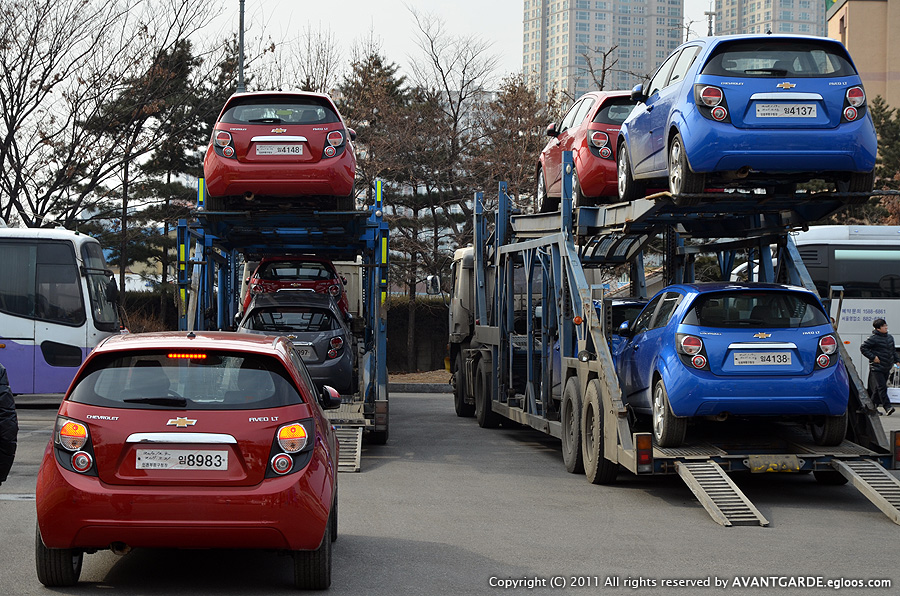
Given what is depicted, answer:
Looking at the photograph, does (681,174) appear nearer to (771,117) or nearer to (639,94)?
(771,117)

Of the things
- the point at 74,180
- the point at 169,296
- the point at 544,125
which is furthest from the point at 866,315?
the point at 169,296

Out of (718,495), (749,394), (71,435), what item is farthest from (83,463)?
(749,394)

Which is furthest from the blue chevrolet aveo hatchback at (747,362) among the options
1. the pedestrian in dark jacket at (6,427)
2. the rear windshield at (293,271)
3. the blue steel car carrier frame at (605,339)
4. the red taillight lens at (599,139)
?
the rear windshield at (293,271)

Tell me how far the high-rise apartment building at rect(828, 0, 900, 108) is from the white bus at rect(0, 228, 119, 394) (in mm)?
50998

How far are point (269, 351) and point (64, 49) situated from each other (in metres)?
22.1

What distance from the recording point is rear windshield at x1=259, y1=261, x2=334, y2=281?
52.9 ft

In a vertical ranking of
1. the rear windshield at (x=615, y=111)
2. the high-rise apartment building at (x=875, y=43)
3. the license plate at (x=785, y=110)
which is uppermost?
the high-rise apartment building at (x=875, y=43)

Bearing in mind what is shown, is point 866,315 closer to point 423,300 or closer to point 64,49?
point 423,300

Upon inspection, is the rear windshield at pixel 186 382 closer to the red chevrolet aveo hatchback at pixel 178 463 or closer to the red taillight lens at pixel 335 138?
the red chevrolet aveo hatchback at pixel 178 463

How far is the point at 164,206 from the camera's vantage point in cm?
3609

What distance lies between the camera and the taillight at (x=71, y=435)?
19.1 ft

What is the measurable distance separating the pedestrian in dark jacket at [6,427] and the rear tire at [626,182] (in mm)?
7234

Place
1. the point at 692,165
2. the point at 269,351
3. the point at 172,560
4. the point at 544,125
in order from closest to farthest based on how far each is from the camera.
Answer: the point at 269,351 → the point at 172,560 → the point at 692,165 → the point at 544,125

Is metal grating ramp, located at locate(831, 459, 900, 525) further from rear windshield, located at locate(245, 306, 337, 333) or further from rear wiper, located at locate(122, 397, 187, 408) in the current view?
rear windshield, located at locate(245, 306, 337, 333)
